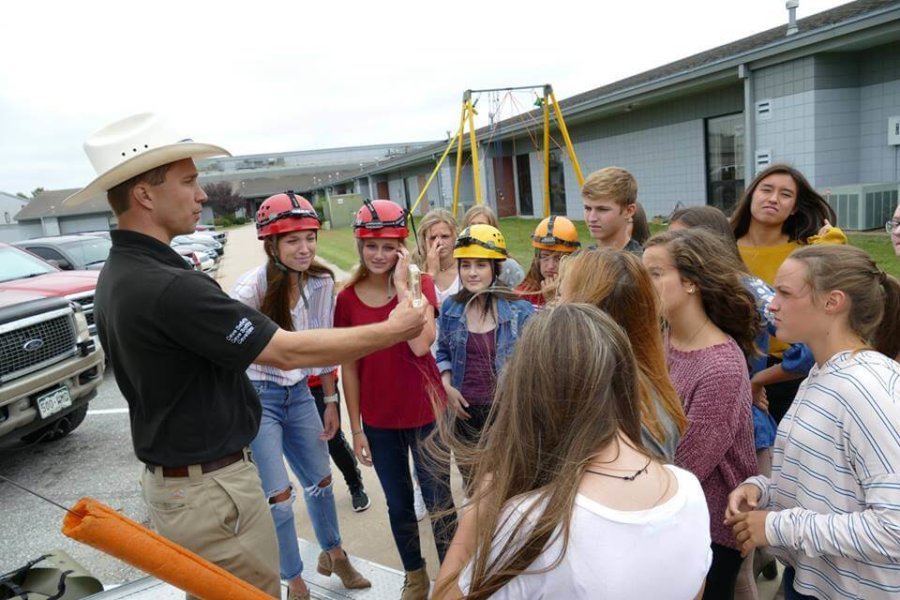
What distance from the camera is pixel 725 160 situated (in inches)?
571

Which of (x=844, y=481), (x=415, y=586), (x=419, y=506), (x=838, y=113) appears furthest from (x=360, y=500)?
(x=838, y=113)

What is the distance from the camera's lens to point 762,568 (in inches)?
120

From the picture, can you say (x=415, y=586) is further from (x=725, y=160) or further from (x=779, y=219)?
(x=725, y=160)

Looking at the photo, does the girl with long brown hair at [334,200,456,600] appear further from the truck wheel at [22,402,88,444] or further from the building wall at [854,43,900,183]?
the building wall at [854,43,900,183]

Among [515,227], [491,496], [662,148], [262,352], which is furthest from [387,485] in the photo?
[515,227]

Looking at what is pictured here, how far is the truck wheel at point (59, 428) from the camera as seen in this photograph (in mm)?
5723

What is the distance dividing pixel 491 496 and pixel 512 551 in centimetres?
14

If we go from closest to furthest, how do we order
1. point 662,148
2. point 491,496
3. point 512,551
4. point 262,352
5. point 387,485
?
1. point 512,551
2. point 491,496
3. point 262,352
4. point 387,485
5. point 662,148

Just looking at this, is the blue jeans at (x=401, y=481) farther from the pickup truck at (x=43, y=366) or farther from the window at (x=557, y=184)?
the window at (x=557, y=184)

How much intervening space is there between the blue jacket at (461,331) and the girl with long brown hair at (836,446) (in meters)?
1.33

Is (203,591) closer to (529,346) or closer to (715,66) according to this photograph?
(529,346)

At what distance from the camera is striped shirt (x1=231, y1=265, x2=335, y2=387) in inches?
118

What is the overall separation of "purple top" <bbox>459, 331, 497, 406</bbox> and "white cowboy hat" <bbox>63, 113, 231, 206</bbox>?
159 centimetres

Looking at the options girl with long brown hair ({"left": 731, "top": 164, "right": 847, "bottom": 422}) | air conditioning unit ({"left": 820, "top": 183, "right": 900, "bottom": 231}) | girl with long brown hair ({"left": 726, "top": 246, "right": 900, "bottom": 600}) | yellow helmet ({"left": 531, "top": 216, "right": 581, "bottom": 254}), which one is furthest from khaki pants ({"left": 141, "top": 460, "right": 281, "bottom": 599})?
air conditioning unit ({"left": 820, "top": 183, "right": 900, "bottom": 231})
